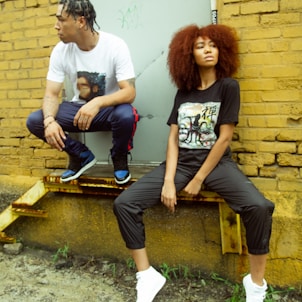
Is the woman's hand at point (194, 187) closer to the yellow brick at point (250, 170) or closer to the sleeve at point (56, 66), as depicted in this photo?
the yellow brick at point (250, 170)

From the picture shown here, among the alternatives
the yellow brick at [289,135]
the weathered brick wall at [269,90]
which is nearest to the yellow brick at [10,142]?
the weathered brick wall at [269,90]

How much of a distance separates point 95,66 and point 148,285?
1653mm

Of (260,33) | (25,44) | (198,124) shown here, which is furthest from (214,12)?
(25,44)

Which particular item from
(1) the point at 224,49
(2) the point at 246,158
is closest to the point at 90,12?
(1) the point at 224,49

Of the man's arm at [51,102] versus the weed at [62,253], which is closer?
the man's arm at [51,102]

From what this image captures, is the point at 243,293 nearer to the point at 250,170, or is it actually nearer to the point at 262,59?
the point at 250,170

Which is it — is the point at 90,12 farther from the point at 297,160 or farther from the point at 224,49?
the point at 297,160

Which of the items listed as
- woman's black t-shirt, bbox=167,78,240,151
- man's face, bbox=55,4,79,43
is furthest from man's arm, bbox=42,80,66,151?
woman's black t-shirt, bbox=167,78,240,151

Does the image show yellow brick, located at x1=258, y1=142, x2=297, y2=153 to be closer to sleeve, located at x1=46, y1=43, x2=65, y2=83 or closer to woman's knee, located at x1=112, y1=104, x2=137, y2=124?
woman's knee, located at x1=112, y1=104, x2=137, y2=124

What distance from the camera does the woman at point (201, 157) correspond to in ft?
7.95

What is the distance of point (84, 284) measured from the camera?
302cm

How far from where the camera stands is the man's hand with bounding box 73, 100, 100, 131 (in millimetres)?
2793

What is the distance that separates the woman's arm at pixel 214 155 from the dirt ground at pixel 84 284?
829mm

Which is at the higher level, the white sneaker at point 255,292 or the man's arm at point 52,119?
the man's arm at point 52,119
